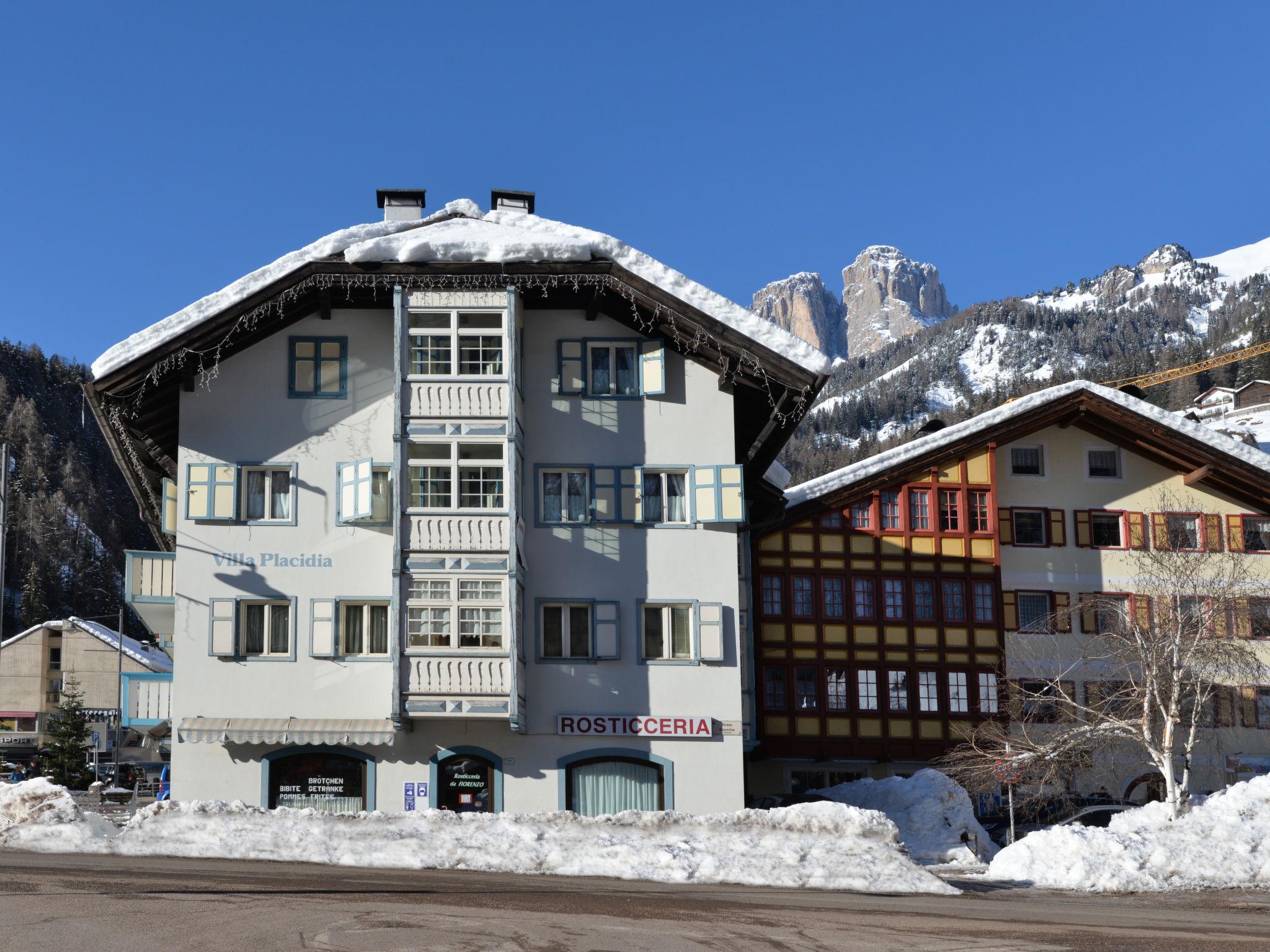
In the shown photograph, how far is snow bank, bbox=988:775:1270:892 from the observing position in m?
26.1

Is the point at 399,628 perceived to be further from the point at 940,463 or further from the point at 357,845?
the point at 940,463

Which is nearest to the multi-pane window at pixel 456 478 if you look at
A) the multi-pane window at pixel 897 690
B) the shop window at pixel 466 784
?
the shop window at pixel 466 784

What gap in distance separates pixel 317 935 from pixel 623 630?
58.2 ft

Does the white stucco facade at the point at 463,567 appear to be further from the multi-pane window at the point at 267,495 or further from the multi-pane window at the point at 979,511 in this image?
the multi-pane window at the point at 979,511

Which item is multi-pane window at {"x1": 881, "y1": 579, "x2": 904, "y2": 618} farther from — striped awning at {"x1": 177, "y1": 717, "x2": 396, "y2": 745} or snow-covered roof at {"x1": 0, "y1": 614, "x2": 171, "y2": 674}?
snow-covered roof at {"x1": 0, "y1": 614, "x2": 171, "y2": 674}

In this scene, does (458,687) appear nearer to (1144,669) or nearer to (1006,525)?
(1144,669)

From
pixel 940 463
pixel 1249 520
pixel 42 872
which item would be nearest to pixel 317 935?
pixel 42 872

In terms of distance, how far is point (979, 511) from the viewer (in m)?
44.3

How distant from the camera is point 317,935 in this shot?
54.3 ft

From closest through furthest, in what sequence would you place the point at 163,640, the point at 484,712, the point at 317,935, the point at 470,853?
the point at 317,935 < the point at 470,853 < the point at 484,712 < the point at 163,640

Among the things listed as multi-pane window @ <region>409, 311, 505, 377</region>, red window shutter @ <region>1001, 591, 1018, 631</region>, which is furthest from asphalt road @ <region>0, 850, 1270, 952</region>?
red window shutter @ <region>1001, 591, 1018, 631</region>

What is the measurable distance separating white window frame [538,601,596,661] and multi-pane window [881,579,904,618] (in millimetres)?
12429

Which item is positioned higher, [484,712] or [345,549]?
[345,549]

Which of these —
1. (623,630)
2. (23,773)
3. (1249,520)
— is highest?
(1249,520)
